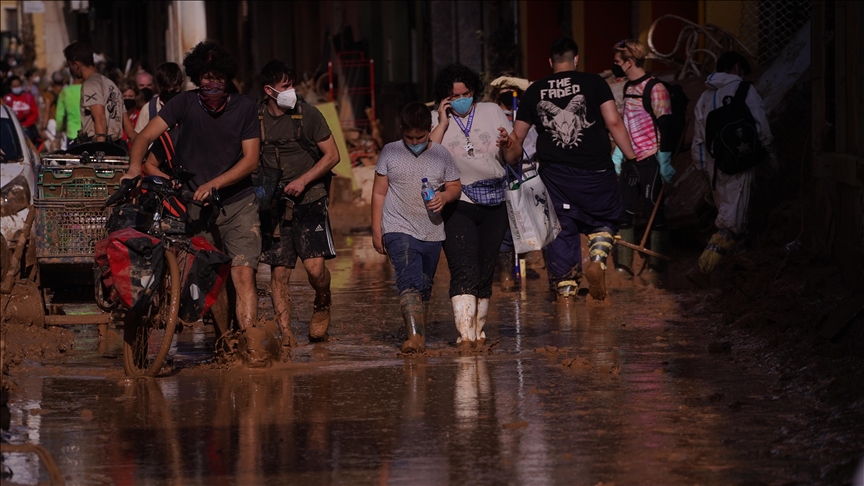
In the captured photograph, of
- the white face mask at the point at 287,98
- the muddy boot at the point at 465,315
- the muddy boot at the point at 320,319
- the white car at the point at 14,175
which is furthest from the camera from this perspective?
the white car at the point at 14,175

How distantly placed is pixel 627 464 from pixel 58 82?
70.7ft

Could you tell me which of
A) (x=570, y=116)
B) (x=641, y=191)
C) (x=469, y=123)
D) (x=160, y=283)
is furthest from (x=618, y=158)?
(x=160, y=283)

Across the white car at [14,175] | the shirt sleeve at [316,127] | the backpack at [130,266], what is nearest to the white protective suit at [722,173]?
the shirt sleeve at [316,127]

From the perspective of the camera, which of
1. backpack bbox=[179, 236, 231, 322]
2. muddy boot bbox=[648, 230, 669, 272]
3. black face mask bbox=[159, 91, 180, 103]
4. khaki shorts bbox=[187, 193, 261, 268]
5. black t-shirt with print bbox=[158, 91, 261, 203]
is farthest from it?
muddy boot bbox=[648, 230, 669, 272]

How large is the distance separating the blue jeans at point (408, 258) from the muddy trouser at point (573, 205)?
247 centimetres

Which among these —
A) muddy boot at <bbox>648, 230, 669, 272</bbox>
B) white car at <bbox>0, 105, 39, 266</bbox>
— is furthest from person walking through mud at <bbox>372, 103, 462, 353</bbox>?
muddy boot at <bbox>648, 230, 669, 272</bbox>

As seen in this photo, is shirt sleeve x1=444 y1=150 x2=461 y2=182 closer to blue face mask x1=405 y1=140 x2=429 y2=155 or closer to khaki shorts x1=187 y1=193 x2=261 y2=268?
blue face mask x1=405 y1=140 x2=429 y2=155

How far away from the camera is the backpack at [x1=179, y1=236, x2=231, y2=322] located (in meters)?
8.14

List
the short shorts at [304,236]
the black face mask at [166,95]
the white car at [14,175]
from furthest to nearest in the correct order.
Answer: the white car at [14,175] → the black face mask at [166,95] → the short shorts at [304,236]

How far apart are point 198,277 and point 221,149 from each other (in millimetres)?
840

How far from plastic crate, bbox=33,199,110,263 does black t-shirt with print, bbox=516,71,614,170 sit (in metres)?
3.41

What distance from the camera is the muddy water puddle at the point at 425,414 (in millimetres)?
5977

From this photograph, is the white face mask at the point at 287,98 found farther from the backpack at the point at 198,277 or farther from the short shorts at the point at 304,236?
the backpack at the point at 198,277

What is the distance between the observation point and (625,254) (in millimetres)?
12672
